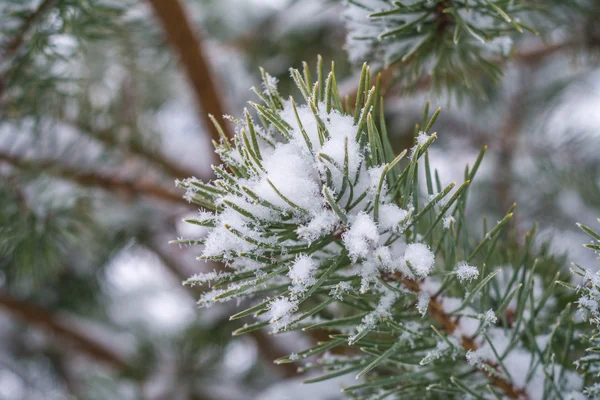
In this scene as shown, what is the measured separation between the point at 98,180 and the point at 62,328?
70cm

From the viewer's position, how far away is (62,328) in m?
1.43

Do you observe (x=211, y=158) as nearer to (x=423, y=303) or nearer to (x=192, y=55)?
(x=192, y=55)

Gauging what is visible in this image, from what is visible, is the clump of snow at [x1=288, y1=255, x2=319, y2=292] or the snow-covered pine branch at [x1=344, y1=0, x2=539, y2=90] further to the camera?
the snow-covered pine branch at [x1=344, y1=0, x2=539, y2=90]

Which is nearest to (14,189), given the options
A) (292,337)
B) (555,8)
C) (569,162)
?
(292,337)

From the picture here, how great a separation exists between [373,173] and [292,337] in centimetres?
107

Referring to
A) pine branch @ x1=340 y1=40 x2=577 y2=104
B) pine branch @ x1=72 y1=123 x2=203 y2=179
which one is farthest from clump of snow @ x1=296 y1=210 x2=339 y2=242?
pine branch @ x1=72 y1=123 x2=203 y2=179

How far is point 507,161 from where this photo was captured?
4.76 feet

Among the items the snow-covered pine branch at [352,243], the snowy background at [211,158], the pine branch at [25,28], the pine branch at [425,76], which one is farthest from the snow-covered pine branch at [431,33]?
the snowy background at [211,158]

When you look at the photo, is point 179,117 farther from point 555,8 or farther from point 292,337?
point 555,8

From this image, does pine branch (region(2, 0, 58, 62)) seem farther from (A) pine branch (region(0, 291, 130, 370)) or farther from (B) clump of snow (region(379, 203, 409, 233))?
(A) pine branch (region(0, 291, 130, 370))

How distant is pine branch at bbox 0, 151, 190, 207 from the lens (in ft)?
2.88

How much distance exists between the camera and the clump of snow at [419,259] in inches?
14.0

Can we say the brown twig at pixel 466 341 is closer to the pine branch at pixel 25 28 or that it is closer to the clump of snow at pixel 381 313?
the clump of snow at pixel 381 313

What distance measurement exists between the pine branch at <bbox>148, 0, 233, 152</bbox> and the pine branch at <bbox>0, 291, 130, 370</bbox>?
81 cm
